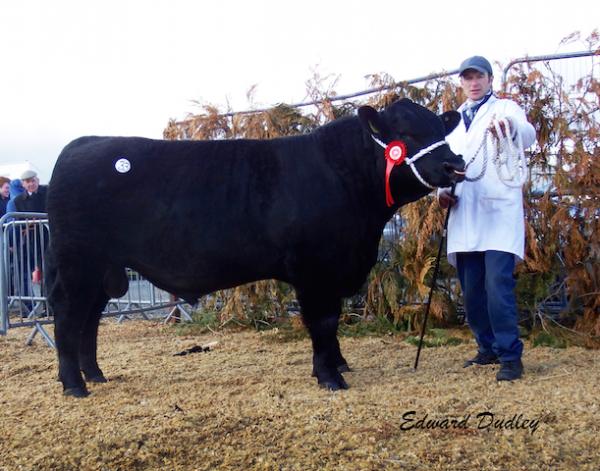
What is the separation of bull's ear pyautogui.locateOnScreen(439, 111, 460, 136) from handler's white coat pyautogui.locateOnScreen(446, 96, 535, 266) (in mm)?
120

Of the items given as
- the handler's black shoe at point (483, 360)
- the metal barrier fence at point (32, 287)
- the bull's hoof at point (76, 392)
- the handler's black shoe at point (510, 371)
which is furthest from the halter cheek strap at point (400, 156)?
the metal barrier fence at point (32, 287)

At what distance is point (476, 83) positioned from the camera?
4.81m

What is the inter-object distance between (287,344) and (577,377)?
277 centimetres

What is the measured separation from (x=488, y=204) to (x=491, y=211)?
5 centimetres

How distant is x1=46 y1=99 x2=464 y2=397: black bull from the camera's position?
14.6 feet

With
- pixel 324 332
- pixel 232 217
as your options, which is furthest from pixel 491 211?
pixel 232 217

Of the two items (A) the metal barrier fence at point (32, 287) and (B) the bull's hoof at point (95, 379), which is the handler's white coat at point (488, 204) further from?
(A) the metal barrier fence at point (32, 287)

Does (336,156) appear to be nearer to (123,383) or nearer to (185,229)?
(185,229)

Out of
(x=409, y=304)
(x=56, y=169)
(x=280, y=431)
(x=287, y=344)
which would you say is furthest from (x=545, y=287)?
(x=56, y=169)

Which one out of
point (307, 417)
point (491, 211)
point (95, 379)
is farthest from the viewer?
point (95, 379)

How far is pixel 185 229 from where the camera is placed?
4477 millimetres

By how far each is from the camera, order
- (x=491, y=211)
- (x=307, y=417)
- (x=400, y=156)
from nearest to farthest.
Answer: (x=307, y=417) → (x=400, y=156) → (x=491, y=211)

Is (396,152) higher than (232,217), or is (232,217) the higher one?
(396,152)

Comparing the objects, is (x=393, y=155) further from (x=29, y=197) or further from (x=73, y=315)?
(x=29, y=197)
